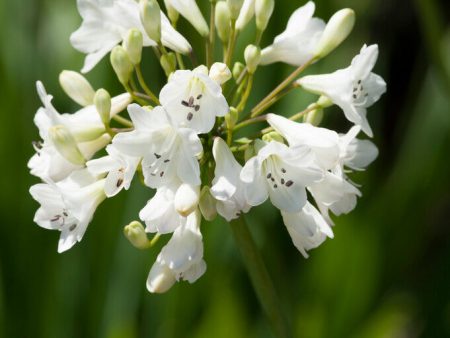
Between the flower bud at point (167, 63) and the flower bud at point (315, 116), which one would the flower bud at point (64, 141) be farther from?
the flower bud at point (315, 116)

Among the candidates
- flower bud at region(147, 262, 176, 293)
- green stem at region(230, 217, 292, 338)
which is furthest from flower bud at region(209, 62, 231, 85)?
flower bud at region(147, 262, 176, 293)

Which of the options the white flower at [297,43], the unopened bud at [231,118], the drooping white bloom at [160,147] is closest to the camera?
the drooping white bloom at [160,147]

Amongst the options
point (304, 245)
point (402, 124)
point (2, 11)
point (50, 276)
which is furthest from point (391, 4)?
point (304, 245)

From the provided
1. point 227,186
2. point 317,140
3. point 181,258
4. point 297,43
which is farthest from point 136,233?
point 297,43

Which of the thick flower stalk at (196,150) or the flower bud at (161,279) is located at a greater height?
the thick flower stalk at (196,150)

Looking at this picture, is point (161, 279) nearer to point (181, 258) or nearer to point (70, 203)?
point (181, 258)

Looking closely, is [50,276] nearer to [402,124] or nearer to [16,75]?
[16,75]

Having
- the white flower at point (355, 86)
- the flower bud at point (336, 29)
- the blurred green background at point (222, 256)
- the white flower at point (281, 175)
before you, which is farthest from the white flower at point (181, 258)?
the blurred green background at point (222, 256)
